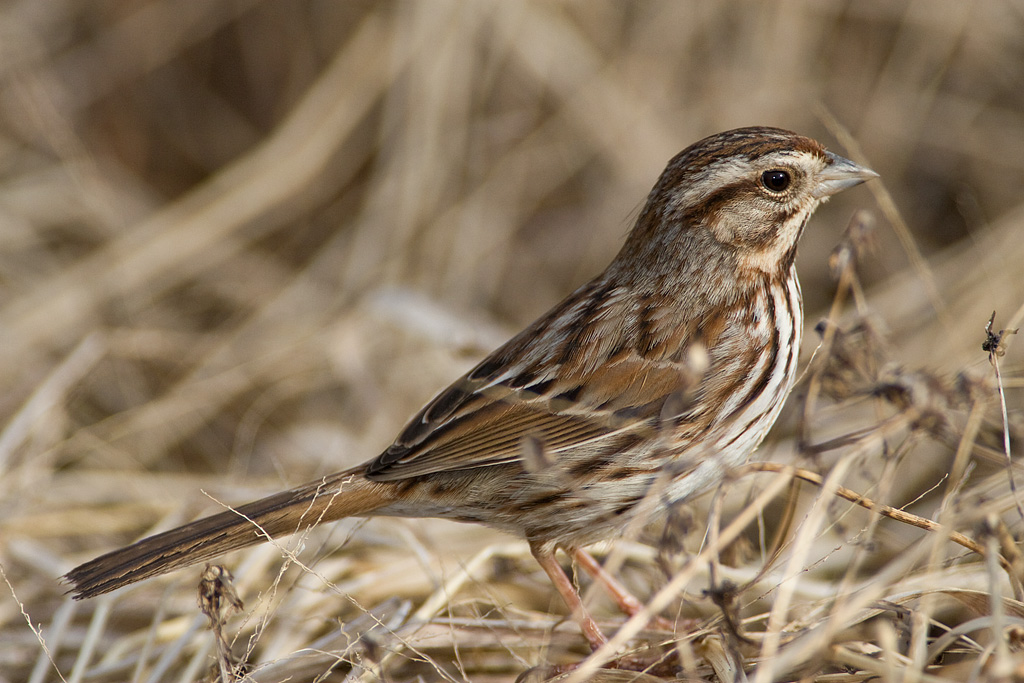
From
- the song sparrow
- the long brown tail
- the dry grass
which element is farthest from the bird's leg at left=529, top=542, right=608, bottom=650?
the dry grass

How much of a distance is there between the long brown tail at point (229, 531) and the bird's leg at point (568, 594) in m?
0.48

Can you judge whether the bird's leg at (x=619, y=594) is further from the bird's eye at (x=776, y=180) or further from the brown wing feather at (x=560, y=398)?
the bird's eye at (x=776, y=180)

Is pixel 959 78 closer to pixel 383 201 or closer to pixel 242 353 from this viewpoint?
pixel 383 201

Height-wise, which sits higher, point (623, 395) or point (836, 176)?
point (836, 176)

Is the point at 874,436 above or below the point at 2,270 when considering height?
below

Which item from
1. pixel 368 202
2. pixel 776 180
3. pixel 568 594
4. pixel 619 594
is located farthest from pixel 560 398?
pixel 368 202

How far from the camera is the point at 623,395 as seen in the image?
2.80 m

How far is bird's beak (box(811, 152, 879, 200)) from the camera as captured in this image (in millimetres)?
2877

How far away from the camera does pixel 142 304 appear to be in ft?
17.1

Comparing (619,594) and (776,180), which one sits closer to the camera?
(776,180)

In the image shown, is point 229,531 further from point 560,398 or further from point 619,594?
point 619,594

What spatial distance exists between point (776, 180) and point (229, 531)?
1.86 m

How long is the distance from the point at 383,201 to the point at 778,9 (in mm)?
2446

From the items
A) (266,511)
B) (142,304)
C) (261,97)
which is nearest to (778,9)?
(261,97)
